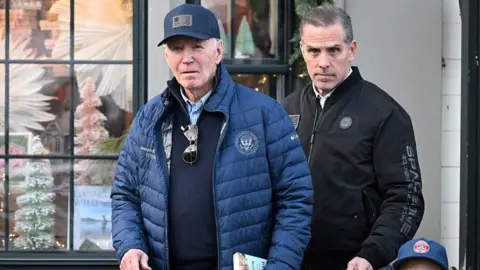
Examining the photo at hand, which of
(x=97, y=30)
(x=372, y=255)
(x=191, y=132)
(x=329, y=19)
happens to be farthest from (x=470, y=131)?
(x=97, y=30)

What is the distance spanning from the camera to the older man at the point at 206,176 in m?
4.11

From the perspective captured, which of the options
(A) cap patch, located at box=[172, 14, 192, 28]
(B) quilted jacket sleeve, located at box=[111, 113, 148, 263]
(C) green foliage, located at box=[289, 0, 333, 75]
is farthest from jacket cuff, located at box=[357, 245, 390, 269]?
(C) green foliage, located at box=[289, 0, 333, 75]

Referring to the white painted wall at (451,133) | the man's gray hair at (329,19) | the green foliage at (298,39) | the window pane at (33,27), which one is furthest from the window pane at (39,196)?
the man's gray hair at (329,19)

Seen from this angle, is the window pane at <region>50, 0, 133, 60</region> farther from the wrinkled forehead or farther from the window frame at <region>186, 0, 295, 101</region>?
the wrinkled forehead

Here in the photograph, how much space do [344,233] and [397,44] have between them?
2691 millimetres

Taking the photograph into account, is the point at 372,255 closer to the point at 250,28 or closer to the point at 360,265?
the point at 360,265

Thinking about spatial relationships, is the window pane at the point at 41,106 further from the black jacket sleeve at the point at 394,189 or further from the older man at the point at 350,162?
the black jacket sleeve at the point at 394,189

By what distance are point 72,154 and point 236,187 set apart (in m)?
3.49

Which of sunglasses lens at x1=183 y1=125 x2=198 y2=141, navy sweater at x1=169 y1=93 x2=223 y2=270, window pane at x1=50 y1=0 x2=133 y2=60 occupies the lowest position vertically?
navy sweater at x1=169 y1=93 x2=223 y2=270

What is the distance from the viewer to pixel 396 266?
432 centimetres

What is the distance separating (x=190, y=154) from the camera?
4.13m

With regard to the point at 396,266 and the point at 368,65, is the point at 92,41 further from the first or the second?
the point at 396,266

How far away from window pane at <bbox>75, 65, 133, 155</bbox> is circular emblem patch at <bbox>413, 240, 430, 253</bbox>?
350cm

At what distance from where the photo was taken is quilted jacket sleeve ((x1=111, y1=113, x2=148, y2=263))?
4.18m
